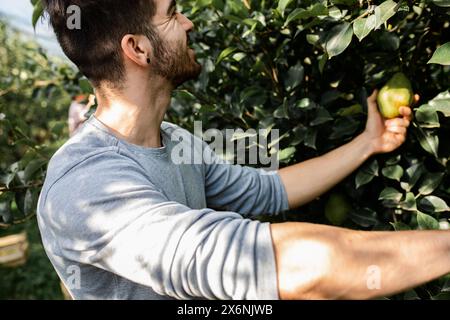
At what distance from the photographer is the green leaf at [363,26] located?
105cm

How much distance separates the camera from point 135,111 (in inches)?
48.4

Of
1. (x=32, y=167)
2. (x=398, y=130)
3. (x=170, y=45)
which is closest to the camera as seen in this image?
(x=170, y=45)

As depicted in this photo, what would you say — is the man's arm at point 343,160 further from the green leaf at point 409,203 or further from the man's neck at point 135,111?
the man's neck at point 135,111

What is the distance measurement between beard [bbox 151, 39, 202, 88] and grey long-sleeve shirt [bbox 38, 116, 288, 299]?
7.7 inches

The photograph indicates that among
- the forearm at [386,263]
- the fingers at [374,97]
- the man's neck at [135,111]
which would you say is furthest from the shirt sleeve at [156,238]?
the fingers at [374,97]

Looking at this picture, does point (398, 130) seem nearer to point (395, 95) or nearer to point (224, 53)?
point (395, 95)

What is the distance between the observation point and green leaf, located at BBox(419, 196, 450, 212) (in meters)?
1.27

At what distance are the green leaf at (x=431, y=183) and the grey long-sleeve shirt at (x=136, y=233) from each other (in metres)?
0.63

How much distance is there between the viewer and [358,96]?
4.77ft

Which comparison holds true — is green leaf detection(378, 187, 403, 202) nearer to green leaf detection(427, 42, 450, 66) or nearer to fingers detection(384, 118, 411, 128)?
fingers detection(384, 118, 411, 128)

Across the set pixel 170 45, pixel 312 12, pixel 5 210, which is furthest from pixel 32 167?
pixel 312 12

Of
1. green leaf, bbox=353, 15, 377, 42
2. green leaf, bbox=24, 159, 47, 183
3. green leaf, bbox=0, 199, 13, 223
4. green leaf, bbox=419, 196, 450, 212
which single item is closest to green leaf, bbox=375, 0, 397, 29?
green leaf, bbox=353, 15, 377, 42

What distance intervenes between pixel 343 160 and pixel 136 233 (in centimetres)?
73

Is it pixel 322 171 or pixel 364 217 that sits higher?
pixel 322 171
